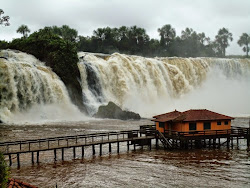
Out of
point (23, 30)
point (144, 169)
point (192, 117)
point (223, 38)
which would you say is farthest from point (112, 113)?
point (223, 38)

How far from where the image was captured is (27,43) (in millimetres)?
56500

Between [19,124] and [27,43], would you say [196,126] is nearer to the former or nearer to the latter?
[19,124]

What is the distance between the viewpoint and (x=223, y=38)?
137m

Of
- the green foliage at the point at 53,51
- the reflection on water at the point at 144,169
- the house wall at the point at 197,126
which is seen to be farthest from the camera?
the green foliage at the point at 53,51

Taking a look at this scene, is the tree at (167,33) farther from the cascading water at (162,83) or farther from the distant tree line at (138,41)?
the cascading water at (162,83)

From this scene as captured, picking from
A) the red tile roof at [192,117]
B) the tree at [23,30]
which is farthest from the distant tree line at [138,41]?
the red tile roof at [192,117]

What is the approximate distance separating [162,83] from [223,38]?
86.8 metres

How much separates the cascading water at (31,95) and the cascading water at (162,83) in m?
4.91

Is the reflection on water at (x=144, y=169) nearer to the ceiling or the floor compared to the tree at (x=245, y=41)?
nearer to the floor

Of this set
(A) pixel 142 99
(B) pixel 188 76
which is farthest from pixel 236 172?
(B) pixel 188 76

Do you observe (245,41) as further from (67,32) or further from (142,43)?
(67,32)

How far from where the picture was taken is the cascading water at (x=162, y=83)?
53.8 metres

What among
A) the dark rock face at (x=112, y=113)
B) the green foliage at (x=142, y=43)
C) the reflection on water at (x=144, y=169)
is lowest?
the reflection on water at (x=144, y=169)

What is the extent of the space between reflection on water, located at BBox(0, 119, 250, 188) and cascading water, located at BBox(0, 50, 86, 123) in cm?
1826
